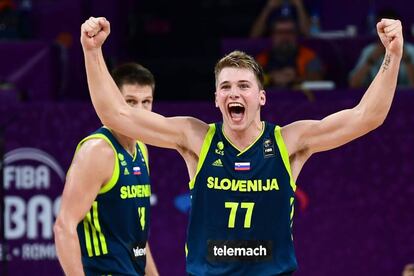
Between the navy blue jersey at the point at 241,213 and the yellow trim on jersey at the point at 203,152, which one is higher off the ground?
the yellow trim on jersey at the point at 203,152

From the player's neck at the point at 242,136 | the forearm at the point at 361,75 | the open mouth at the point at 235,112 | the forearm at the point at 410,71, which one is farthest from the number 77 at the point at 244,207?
the forearm at the point at 410,71

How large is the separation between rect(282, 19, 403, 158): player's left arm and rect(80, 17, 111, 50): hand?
42.1 inches

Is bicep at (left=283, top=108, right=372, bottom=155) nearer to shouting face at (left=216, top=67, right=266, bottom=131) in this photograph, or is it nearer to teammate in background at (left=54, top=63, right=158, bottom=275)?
shouting face at (left=216, top=67, right=266, bottom=131)

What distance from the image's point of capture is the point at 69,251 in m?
5.54

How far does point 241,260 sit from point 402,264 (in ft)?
13.4

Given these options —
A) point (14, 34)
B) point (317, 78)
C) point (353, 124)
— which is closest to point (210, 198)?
point (353, 124)

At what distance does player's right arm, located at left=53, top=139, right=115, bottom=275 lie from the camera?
5.54m

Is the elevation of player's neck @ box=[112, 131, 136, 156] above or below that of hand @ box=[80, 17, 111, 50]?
below

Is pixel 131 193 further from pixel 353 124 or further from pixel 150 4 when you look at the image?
pixel 150 4

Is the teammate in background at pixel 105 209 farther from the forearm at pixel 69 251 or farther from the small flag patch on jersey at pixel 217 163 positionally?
the small flag patch on jersey at pixel 217 163

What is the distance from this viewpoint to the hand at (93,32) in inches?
196

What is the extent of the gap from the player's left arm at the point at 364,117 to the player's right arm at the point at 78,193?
3.79 feet

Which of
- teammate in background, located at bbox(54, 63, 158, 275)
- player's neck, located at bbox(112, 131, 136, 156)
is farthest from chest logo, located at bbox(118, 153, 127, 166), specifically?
player's neck, located at bbox(112, 131, 136, 156)

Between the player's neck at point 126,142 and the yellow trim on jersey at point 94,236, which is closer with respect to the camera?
the yellow trim on jersey at point 94,236
